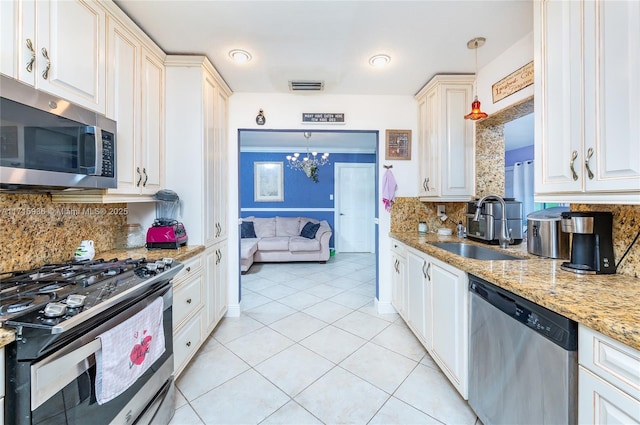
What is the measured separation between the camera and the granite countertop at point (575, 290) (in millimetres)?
788

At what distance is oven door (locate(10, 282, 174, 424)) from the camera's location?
2.65 ft

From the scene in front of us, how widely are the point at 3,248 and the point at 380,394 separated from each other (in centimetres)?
218

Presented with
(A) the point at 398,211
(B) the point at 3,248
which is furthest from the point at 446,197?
(B) the point at 3,248

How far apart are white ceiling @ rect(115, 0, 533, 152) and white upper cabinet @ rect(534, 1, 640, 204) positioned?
1.58 feet

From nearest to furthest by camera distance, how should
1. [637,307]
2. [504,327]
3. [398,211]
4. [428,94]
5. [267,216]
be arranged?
[637,307] < [504,327] < [428,94] < [398,211] < [267,216]

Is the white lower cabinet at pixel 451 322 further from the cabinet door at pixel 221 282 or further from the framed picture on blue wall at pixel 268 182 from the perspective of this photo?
the framed picture on blue wall at pixel 268 182

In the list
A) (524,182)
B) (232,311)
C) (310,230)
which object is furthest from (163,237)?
(524,182)

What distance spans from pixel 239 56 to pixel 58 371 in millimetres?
2189

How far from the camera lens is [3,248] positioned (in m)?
1.28

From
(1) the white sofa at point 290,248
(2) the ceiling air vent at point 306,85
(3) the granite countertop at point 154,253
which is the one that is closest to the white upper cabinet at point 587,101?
(2) the ceiling air vent at point 306,85

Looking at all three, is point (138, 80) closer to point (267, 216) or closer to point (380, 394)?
point (380, 394)

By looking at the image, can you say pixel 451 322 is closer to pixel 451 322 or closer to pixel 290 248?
pixel 451 322

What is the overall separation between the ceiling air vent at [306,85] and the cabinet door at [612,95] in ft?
6.20

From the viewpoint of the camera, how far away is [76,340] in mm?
900
